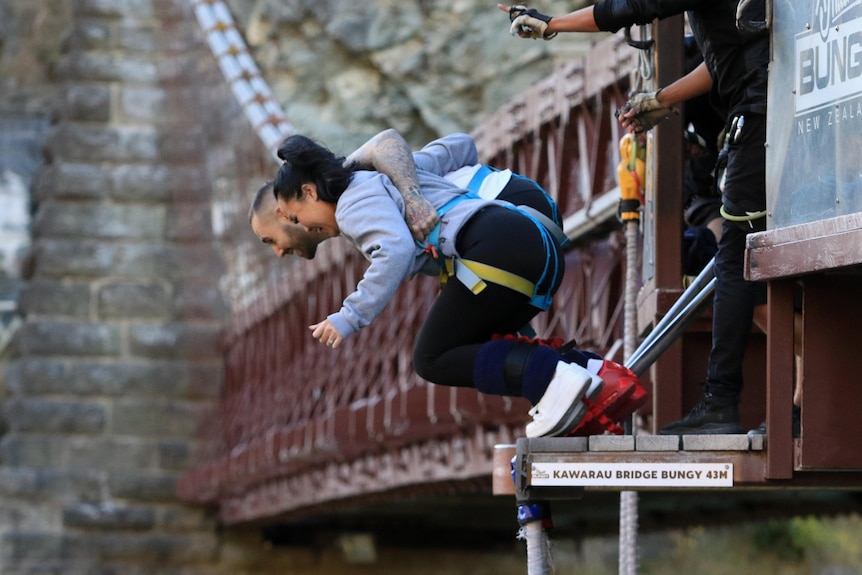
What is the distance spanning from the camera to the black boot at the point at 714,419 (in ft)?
16.4

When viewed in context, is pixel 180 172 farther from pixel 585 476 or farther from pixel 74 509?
pixel 585 476

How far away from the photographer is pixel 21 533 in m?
21.2

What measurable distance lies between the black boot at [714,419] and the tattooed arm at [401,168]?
0.80 meters

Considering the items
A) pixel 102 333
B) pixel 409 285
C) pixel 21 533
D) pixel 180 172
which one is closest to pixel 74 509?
pixel 21 533

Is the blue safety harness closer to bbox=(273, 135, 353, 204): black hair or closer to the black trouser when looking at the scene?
bbox=(273, 135, 353, 204): black hair

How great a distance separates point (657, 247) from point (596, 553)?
2307cm

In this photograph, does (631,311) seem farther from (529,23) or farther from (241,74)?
(241,74)

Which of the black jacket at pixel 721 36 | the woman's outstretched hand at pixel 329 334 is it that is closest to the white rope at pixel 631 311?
the black jacket at pixel 721 36

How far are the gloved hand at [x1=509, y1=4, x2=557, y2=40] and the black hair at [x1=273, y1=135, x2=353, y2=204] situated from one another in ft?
1.83

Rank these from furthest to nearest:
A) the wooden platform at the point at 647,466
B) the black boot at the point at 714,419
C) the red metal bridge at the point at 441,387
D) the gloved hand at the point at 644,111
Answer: the red metal bridge at the point at 441,387 < the gloved hand at the point at 644,111 < the black boot at the point at 714,419 < the wooden platform at the point at 647,466

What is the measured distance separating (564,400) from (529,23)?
1.00 m

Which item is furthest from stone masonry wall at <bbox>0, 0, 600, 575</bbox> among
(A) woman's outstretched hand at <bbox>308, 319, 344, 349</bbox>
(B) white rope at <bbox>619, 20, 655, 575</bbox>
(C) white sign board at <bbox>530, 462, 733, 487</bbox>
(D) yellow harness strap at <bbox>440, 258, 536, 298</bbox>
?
(C) white sign board at <bbox>530, 462, 733, 487</bbox>

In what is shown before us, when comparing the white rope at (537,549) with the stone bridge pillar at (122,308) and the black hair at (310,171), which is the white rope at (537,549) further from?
the stone bridge pillar at (122,308)

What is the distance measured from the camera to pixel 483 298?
5.07m
